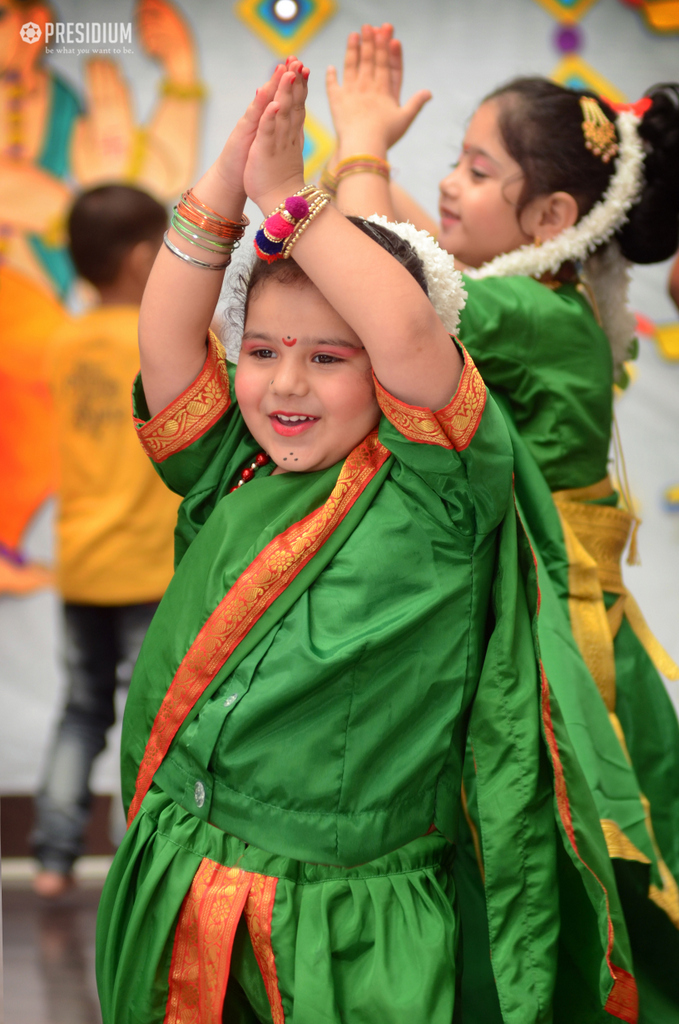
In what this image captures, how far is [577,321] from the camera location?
1371mm

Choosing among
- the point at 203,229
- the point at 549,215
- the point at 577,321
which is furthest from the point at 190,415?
the point at 549,215

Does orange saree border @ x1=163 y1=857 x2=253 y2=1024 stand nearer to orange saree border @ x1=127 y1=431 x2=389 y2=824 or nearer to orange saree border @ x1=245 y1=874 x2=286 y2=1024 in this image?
orange saree border @ x1=245 y1=874 x2=286 y2=1024

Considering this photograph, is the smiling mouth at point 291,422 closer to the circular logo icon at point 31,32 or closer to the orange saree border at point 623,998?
the orange saree border at point 623,998

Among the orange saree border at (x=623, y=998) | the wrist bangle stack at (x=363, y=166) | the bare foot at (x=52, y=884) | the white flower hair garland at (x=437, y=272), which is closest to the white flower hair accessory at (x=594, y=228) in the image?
the wrist bangle stack at (x=363, y=166)

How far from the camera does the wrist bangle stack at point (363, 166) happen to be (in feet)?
4.32

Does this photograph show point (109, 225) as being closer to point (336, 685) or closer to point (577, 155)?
point (577, 155)

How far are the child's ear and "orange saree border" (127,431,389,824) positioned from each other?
0.65 meters

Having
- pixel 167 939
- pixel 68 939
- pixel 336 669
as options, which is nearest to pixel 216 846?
pixel 167 939

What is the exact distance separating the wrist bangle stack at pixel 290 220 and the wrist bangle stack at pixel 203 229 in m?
0.11

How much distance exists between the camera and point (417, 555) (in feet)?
3.20

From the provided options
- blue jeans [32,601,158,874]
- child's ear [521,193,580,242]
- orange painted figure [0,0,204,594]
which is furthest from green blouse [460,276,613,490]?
blue jeans [32,601,158,874]

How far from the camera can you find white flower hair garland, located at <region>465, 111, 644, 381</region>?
1.42m

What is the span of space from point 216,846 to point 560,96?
1.22 meters

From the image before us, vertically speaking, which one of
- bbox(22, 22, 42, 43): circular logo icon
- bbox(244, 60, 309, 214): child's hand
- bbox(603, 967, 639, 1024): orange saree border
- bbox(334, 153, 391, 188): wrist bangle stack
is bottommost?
bbox(603, 967, 639, 1024): orange saree border
